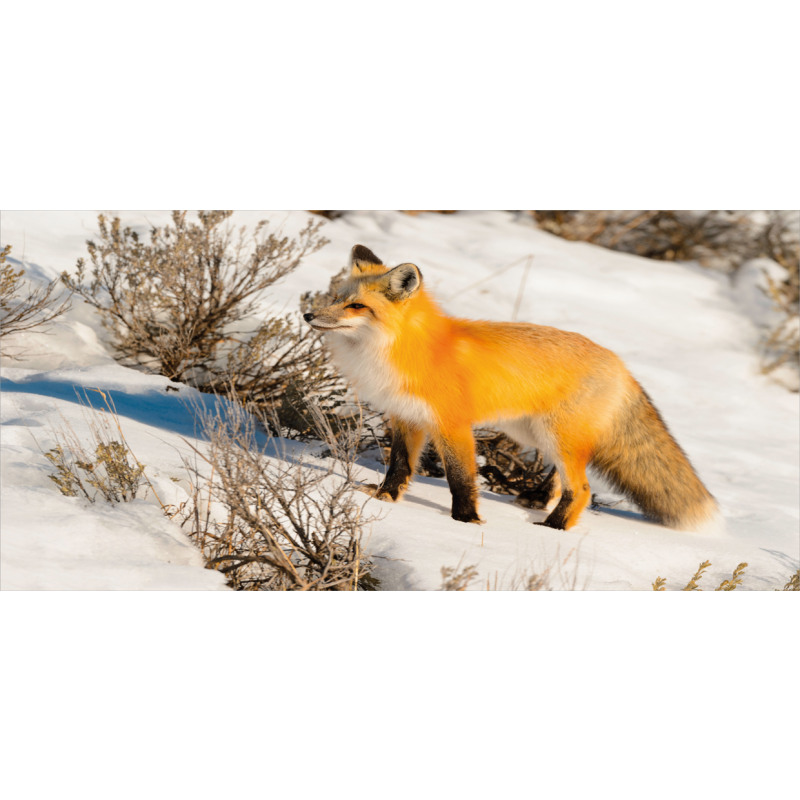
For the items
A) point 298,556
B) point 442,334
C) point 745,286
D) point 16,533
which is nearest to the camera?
point 16,533

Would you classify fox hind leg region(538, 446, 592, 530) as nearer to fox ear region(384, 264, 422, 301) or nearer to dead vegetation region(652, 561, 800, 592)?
dead vegetation region(652, 561, 800, 592)

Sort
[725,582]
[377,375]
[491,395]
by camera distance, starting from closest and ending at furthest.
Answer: [725,582] → [377,375] → [491,395]

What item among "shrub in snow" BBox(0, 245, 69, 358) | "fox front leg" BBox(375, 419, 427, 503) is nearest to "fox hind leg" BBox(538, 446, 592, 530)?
"fox front leg" BBox(375, 419, 427, 503)

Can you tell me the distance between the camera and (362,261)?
4.22m

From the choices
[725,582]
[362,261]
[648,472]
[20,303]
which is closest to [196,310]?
[20,303]

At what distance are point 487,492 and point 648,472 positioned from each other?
1043mm

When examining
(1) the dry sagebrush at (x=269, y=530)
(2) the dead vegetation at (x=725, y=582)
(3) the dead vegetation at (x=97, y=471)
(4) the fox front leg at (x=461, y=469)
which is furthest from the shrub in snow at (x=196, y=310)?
(2) the dead vegetation at (x=725, y=582)

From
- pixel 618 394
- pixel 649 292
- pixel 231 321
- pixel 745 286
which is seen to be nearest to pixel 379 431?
pixel 231 321

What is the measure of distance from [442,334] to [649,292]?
501 cm

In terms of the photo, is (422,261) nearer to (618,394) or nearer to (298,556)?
(618,394)

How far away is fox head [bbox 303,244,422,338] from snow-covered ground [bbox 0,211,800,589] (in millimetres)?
930

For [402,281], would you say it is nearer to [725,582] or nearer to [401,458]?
[401,458]

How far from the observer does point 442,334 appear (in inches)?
159

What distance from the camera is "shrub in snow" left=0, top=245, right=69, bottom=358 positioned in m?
4.79
